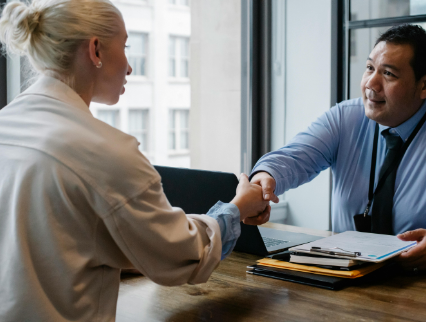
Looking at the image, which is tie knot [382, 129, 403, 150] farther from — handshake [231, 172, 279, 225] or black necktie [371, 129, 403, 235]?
handshake [231, 172, 279, 225]

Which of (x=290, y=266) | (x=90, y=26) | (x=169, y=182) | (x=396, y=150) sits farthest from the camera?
(x=396, y=150)

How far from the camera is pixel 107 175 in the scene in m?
0.90

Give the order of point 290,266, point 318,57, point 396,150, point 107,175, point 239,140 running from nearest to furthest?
point 107,175 < point 290,266 < point 396,150 < point 318,57 < point 239,140

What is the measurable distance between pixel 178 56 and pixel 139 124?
2.07ft

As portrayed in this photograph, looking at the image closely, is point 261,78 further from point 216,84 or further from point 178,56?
point 178,56

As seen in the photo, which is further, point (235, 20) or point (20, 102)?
point (235, 20)

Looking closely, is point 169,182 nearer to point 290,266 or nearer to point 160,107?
point 290,266

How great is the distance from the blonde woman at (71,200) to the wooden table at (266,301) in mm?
128

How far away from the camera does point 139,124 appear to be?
12.1 ft

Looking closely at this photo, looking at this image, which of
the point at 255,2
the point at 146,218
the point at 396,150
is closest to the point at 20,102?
the point at 146,218

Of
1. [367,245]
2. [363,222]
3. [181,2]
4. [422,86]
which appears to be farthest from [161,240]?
[181,2]

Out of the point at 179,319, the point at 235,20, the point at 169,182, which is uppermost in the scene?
the point at 235,20

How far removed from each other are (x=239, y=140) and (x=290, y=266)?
2.40 m

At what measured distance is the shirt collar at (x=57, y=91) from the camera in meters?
0.98
